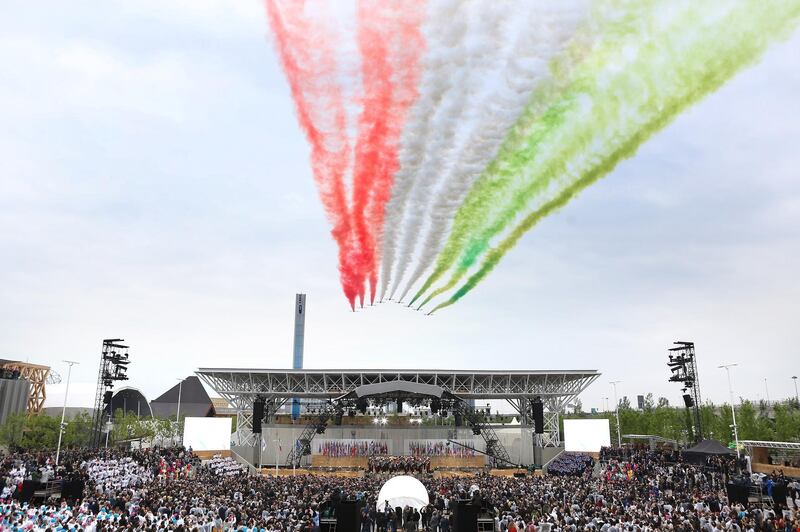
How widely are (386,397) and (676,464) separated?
27.2 metres

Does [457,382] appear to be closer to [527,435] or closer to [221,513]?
[527,435]

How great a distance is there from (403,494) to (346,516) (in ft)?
15.3

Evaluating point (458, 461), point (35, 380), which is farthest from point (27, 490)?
point (35, 380)

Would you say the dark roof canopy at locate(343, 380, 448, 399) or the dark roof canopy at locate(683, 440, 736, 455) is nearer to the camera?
the dark roof canopy at locate(683, 440, 736, 455)

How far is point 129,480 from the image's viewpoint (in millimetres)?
33906

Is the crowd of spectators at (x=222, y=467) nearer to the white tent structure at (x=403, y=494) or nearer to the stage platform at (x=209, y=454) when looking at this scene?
the stage platform at (x=209, y=454)

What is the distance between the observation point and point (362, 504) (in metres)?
25.5

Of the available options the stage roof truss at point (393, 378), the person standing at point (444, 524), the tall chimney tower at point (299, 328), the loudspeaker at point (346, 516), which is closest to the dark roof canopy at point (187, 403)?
the tall chimney tower at point (299, 328)

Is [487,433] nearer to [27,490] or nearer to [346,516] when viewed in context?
[346,516]

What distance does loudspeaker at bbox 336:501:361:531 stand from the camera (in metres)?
20.6

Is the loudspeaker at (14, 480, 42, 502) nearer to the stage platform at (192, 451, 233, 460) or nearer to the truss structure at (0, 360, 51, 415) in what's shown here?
the stage platform at (192, 451, 233, 460)

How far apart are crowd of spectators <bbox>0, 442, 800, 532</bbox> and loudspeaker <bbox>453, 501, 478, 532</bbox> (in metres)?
0.88

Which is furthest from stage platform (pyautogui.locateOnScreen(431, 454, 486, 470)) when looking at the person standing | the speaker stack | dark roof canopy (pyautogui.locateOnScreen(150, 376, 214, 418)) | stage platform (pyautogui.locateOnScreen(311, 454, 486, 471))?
dark roof canopy (pyautogui.locateOnScreen(150, 376, 214, 418))

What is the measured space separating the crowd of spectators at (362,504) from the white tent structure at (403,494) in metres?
0.44
